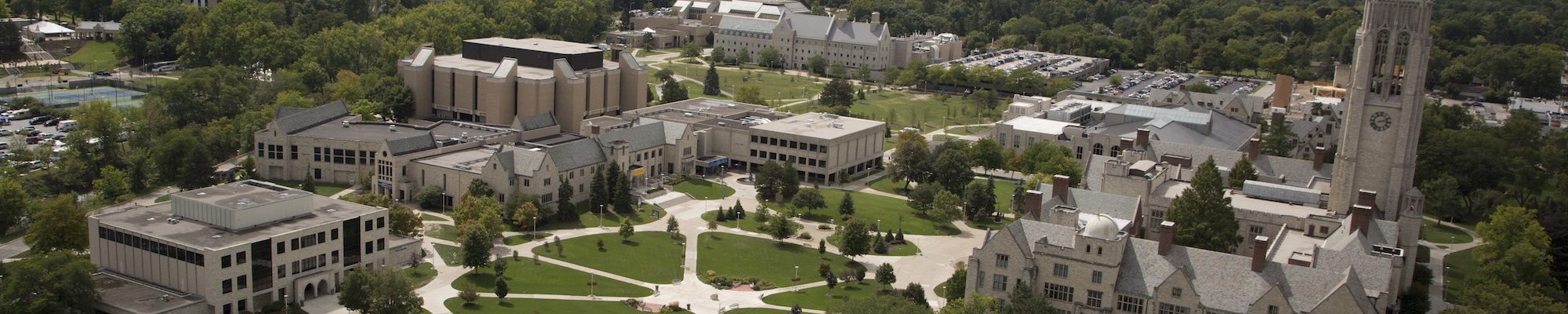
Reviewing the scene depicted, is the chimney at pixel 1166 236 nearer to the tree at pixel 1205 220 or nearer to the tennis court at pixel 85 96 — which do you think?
the tree at pixel 1205 220

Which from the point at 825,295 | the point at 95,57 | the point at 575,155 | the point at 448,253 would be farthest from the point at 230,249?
the point at 95,57

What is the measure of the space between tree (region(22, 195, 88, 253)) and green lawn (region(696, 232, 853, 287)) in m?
37.3

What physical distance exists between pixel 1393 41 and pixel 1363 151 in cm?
703

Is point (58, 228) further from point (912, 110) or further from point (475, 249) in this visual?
point (912, 110)

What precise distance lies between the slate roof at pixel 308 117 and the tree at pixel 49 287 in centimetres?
4165

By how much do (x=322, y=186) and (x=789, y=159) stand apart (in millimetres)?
39650

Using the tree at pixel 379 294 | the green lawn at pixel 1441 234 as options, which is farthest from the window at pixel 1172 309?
the green lawn at pixel 1441 234

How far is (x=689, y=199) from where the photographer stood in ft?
370

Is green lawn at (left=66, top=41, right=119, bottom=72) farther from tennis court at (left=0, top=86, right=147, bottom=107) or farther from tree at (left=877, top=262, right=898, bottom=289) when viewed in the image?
tree at (left=877, top=262, right=898, bottom=289)

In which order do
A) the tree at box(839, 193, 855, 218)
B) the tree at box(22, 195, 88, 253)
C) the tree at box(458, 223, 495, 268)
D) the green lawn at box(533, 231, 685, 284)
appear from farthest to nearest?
the tree at box(839, 193, 855, 218) < the green lawn at box(533, 231, 685, 284) < the tree at box(458, 223, 495, 268) < the tree at box(22, 195, 88, 253)

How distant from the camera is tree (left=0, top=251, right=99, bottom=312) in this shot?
68438 mm

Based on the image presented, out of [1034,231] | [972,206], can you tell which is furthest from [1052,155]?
[1034,231]

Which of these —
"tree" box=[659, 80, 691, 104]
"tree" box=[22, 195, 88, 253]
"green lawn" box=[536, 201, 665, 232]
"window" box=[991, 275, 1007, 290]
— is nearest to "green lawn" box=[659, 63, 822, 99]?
"tree" box=[659, 80, 691, 104]

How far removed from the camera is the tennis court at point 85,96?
143163 millimetres
